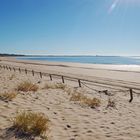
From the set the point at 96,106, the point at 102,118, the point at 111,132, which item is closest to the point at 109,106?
the point at 96,106

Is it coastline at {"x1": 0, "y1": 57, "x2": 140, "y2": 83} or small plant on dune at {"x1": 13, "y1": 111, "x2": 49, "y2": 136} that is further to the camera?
coastline at {"x1": 0, "y1": 57, "x2": 140, "y2": 83}

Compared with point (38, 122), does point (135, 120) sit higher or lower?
lower

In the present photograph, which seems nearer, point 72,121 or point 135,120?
point 72,121

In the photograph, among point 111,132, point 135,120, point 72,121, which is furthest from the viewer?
point 135,120

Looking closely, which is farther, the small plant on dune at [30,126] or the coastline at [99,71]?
the coastline at [99,71]

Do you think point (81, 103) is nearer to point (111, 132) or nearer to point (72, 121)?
point (72, 121)

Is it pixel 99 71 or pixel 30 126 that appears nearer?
pixel 30 126

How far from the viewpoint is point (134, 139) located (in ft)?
19.0

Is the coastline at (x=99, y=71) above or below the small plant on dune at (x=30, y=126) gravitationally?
below

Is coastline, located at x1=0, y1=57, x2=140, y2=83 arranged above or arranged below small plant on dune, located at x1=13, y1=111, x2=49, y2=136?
below

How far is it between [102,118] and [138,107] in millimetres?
3060

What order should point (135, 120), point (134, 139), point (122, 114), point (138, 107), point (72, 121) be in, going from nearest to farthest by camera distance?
point (134, 139) < point (72, 121) < point (135, 120) < point (122, 114) < point (138, 107)

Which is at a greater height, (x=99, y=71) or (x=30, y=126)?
(x=30, y=126)

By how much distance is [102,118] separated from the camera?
25.4 ft
